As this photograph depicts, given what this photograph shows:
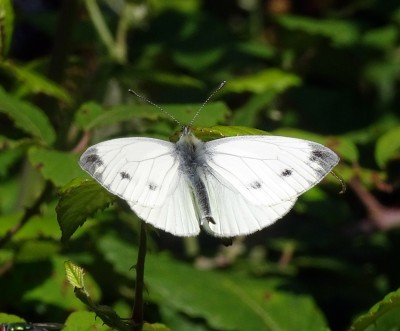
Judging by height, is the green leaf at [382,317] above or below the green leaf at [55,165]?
above

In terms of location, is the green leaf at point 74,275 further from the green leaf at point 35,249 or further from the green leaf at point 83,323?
the green leaf at point 35,249

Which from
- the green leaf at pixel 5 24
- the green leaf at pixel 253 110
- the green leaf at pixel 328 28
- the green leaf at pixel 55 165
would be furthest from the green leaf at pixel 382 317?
the green leaf at pixel 328 28

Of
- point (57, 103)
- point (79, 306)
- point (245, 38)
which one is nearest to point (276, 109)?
point (245, 38)

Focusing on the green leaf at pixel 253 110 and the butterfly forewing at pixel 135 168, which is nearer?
the butterfly forewing at pixel 135 168

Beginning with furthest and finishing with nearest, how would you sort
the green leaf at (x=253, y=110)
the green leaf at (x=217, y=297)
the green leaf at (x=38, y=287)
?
1. the green leaf at (x=253, y=110)
2. the green leaf at (x=217, y=297)
3. the green leaf at (x=38, y=287)

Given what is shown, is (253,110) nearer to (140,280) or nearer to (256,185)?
(256,185)

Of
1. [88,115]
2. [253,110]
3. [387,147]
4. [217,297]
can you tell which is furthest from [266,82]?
[88,115]

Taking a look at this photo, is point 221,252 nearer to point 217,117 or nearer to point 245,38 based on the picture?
point 245,38
